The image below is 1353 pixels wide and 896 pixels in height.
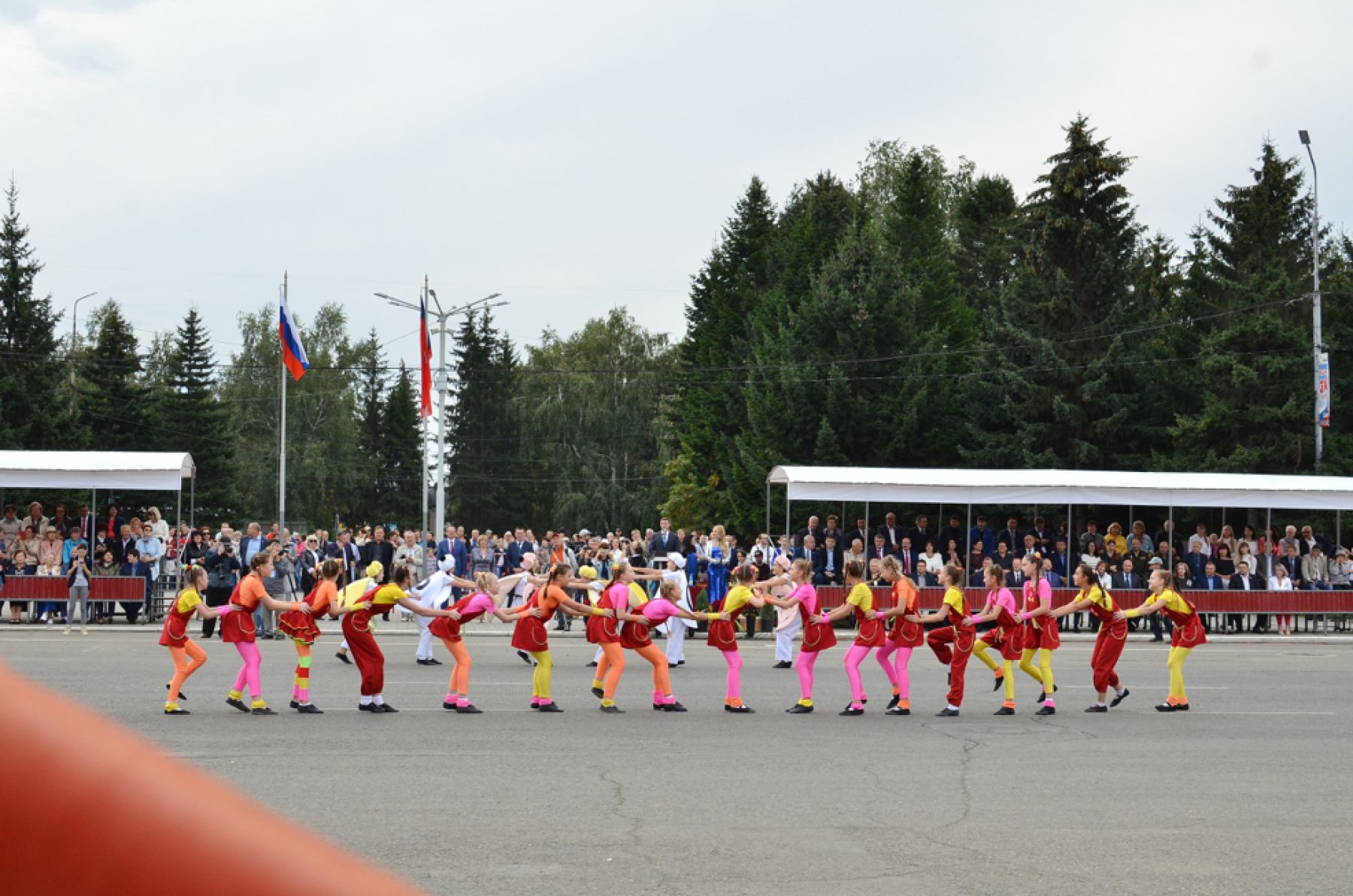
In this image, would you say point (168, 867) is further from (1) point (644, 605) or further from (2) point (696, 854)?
(1) point (644, 605)

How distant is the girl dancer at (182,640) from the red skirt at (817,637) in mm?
6458

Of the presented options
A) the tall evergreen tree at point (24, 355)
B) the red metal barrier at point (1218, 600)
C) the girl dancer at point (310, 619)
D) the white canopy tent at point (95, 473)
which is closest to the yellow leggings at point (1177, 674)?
the girl dancer at point (310, 619)

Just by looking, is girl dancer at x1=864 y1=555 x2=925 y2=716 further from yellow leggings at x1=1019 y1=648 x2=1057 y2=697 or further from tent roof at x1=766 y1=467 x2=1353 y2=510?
tent roof at x1=766 y1=467 x2=1353 y2=510

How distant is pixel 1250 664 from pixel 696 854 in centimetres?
1741

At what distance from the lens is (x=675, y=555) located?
27297 mm

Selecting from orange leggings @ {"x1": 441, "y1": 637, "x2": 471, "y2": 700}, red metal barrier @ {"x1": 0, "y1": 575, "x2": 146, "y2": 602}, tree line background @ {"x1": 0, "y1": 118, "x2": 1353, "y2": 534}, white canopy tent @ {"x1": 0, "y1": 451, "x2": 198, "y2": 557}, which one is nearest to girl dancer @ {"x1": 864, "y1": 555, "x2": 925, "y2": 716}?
orange leggings @ {"x1": 441, "y1": 637, "x2": 471, "y2": 700}

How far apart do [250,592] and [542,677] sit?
10.8ft

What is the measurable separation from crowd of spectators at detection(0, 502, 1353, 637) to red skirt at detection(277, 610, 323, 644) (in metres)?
10.4

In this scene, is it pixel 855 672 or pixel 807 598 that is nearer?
pixel 855 672

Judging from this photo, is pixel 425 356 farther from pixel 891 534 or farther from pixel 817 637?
pixel 817 637

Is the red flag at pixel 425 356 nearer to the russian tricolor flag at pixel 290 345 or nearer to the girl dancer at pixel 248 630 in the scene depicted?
the russian tricolor flag at pixel 290 345

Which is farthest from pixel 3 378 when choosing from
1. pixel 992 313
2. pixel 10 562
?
pixel 992 313

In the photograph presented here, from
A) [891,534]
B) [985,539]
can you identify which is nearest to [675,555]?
[891,534]

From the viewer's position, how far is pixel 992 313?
169ft
